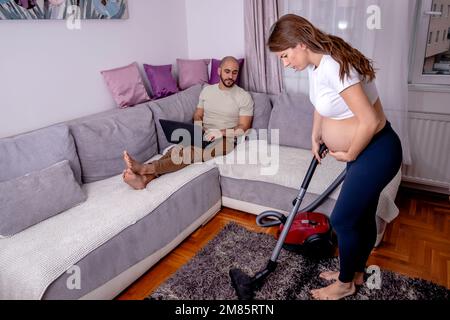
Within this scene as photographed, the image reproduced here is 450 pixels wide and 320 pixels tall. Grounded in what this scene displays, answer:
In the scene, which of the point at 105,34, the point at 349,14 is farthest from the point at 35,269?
the point at 349,14

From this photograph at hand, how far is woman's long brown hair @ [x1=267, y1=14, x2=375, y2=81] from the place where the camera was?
1249mm

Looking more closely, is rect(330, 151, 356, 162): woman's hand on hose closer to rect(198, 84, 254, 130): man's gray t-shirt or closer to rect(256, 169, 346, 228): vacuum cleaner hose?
rect(256, 169, 346, 228): vacuum cleaner hose

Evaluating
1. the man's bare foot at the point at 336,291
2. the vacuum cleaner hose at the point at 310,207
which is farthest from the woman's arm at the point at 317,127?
the man's bare foot at the point at 336,291

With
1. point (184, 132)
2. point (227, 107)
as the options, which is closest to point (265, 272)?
point (184, 132)

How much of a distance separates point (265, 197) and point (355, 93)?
3.99ft

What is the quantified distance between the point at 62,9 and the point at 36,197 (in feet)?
4.11

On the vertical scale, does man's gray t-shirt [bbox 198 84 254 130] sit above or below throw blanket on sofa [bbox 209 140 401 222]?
above

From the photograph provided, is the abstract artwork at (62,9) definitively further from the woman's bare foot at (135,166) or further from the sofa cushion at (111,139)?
the woman's bare foot at (135,166)

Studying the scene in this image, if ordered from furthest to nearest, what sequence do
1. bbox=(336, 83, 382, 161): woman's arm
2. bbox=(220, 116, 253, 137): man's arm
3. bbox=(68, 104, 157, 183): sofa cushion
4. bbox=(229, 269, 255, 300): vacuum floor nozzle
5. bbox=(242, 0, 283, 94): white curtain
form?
bbox=(242, 0, 283, 94): white curtain → bbox=(220, 116, 253, 137): man's arm → bbox=(68, 104, 157, 183): sofa cushion → bbox=(229, 269, 255, 300): vacuum floor nozzle → bbox=(336, 83, 382, 161): woman's arm

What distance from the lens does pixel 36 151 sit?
187 cm

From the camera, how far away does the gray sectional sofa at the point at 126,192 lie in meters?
1.46

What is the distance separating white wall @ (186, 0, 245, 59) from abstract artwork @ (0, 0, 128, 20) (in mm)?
821

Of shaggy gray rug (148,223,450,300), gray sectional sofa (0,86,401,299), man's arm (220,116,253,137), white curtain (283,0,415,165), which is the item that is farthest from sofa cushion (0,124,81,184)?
white curtain (283,0,415,165)

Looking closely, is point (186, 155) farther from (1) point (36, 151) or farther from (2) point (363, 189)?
(2) point (363, 189)
